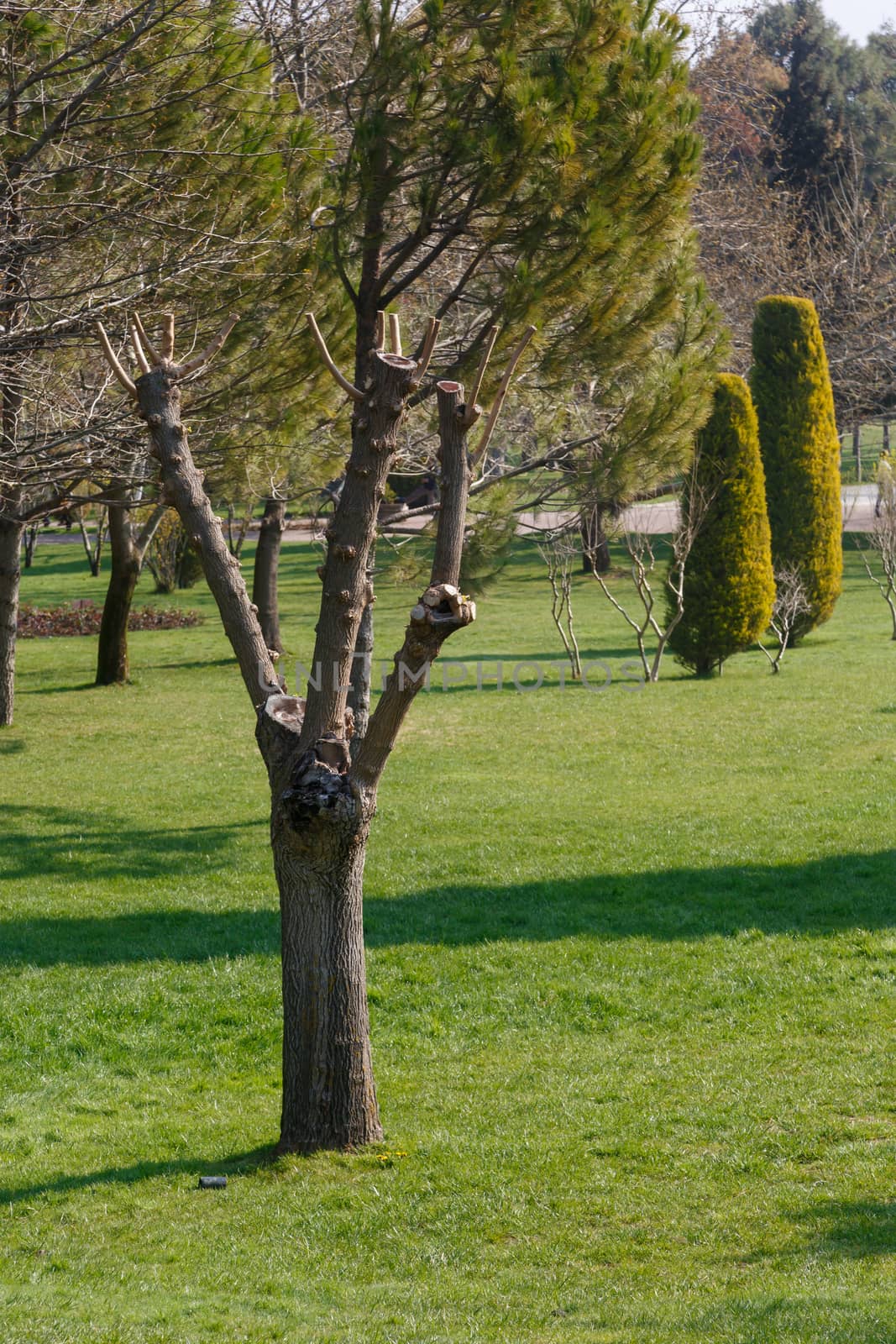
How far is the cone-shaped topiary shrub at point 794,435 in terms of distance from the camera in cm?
1869

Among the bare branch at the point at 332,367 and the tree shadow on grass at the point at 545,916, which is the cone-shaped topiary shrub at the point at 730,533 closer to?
the tree shadow on grass at the point at 545,916

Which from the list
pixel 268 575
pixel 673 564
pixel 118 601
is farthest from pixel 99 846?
pixel 268 575

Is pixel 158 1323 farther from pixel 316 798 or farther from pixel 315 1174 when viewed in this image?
pixel 316 798

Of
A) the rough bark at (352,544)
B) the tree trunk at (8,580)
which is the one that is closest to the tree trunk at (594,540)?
the tree trunk at (8,580)

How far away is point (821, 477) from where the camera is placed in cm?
1891

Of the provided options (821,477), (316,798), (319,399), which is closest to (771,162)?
(821,477)

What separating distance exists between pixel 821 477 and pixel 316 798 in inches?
618

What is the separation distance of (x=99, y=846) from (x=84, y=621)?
15084mm

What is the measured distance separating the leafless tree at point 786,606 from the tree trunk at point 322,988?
12717 millimetres

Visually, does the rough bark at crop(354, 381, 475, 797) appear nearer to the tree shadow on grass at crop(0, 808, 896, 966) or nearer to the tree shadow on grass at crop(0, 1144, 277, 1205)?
the tree shadow on grass at crop(0, 1144, 277, 1205)

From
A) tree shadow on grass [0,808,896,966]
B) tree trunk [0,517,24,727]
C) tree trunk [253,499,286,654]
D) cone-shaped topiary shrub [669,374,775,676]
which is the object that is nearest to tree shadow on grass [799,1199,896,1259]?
tree shadow on grass [0,808,896,966]

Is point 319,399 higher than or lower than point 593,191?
lower

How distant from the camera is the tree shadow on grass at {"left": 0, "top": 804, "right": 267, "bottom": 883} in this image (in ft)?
30.9

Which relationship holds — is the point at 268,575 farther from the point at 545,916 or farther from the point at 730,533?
the point at 545,916
